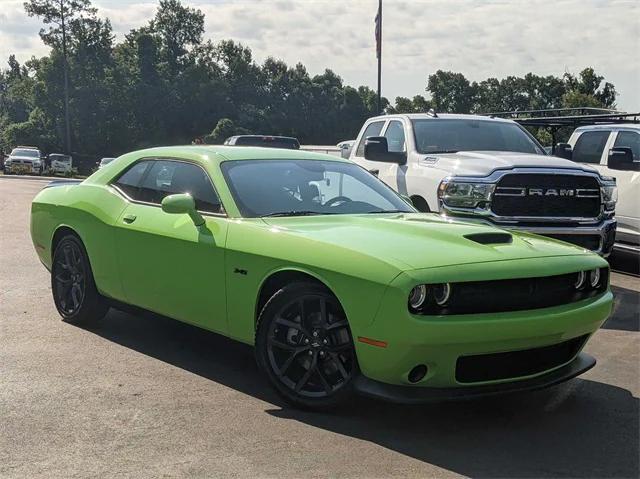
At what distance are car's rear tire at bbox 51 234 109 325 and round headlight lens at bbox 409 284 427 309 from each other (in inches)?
123

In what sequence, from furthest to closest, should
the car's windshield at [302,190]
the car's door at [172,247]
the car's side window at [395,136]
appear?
the car's side window at [395,136] → the car's windshield at [302,190] → the car's door at [172,247]

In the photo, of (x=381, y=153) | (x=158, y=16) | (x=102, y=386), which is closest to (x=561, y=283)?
(x=102, y=386)

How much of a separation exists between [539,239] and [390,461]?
1895 millimetres

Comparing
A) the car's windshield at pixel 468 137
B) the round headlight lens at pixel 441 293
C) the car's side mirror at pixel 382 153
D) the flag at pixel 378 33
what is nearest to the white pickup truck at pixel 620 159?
the car's windshield at pixel 468 137

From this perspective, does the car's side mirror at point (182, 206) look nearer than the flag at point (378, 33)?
Yes

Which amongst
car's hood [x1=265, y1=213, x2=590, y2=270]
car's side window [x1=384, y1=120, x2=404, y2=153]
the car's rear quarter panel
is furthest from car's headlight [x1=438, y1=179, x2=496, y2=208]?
the car's rear quarter panel

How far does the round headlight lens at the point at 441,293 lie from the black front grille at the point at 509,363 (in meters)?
0.31

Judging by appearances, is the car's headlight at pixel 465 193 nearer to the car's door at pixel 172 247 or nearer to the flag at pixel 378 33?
the car's door at pixel 172 247

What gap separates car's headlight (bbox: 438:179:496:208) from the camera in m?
7.60

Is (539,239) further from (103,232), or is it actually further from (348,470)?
(103,232)

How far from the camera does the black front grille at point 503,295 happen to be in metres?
3.85

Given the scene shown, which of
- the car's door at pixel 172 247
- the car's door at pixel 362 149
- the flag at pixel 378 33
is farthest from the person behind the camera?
the flag at pixel 378 33

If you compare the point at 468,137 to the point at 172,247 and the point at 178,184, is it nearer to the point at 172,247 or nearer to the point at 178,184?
the point at 178,184

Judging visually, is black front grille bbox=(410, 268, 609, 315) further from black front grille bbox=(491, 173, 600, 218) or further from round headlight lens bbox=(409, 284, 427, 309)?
black front grille bbox=(491, 173, 600, 218)
